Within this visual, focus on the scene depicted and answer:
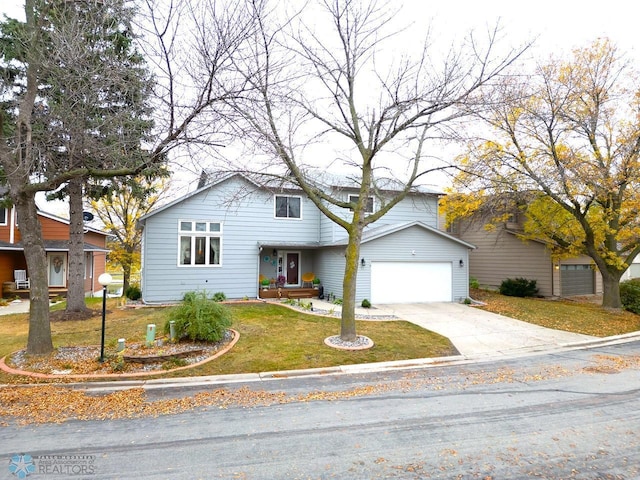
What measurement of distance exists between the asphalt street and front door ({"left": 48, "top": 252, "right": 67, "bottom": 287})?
17.5 metres

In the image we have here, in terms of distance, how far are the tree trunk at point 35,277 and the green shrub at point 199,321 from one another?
2.43m

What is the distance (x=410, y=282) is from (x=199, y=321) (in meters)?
10.2

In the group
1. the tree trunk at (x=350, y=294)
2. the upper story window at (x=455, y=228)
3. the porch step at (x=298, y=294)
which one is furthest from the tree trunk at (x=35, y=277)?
the upper story window at (x=455, y=228)

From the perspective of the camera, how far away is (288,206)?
17.0 metres

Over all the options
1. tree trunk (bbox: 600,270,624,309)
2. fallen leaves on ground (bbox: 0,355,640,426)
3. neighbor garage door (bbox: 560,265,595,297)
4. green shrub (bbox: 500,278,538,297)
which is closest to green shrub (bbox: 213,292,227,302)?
fallen leaves on ground (bbox: 0,355,640,426)

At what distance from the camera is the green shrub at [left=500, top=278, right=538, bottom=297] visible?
19047 mm

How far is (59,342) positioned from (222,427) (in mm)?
6466

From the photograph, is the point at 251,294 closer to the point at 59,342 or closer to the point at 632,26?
the point at 59,342

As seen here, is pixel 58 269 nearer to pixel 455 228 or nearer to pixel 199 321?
pixel 199 321

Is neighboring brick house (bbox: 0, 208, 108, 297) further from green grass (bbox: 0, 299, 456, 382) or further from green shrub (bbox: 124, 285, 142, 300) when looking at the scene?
green grass (bbox: 0, 299, 456, 382)

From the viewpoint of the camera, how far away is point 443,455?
384cm

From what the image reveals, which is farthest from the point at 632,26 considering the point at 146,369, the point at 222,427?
the point at 146,369

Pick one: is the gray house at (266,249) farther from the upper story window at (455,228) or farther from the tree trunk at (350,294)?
the upper story window at (455,228)

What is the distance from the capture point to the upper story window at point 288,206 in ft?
55.1
